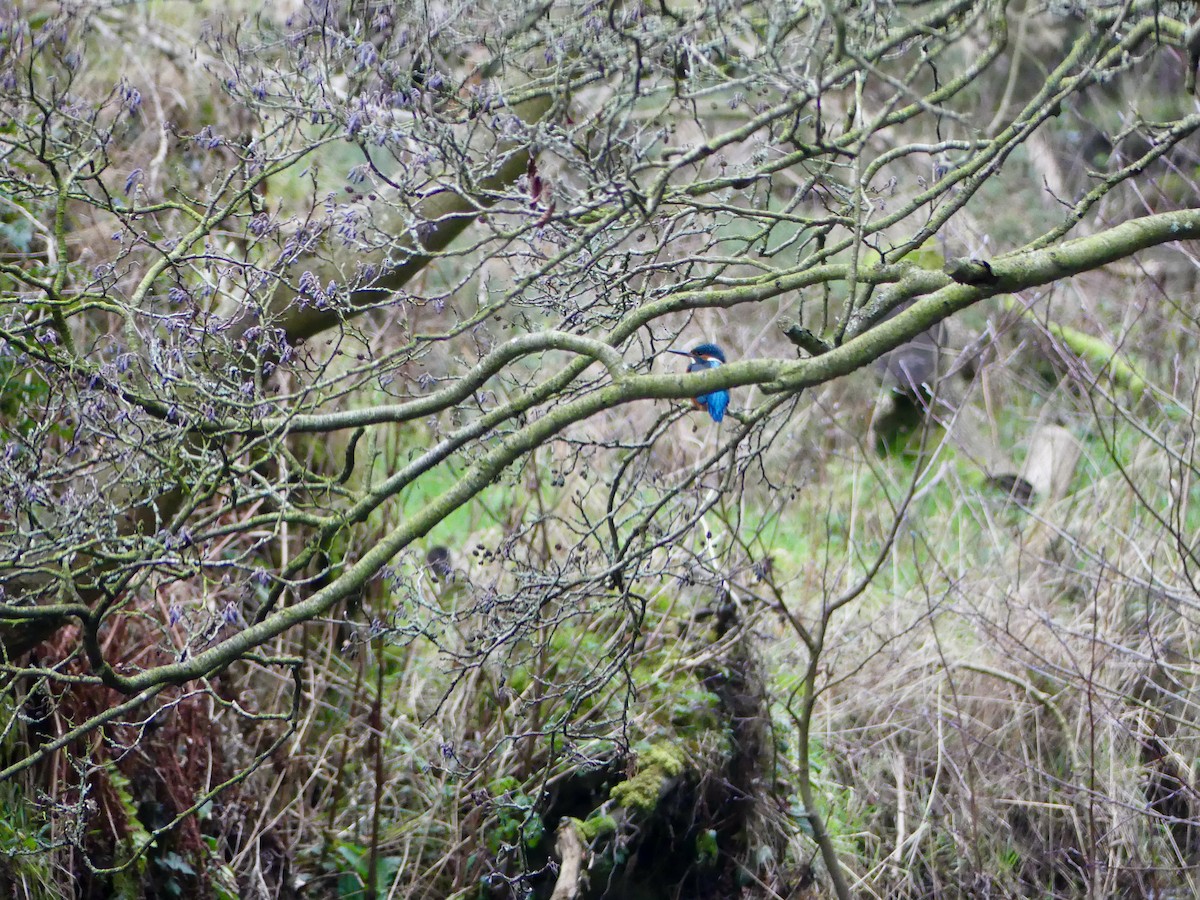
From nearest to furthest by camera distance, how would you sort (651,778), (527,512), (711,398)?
(711,398)
(651,778)
(527,512)

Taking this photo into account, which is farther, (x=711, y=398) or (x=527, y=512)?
(x=527, y=512)

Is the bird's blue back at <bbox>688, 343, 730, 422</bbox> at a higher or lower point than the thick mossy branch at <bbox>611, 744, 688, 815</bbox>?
higher

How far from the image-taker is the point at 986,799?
15.9 feet

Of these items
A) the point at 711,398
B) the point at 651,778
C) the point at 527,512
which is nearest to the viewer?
the point at 711,398

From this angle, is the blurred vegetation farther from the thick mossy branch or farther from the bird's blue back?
the bird's blue back

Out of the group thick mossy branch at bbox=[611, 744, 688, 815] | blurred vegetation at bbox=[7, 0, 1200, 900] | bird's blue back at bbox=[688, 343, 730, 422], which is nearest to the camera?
blurred vegetation at bbox=[7, 0, 1200, 900]

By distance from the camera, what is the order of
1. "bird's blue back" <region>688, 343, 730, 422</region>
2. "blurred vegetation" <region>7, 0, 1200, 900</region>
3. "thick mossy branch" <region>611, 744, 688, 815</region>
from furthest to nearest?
"thick mossy branch" <region>611, 744, 688, 815</region> < "bird's blue back" <region>688, 343, 730, 422</region> < "blurred vegetation" <region>7, 0, 1200, 900</region>

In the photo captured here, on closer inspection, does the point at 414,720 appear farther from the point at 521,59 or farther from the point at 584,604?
the point at 521,59

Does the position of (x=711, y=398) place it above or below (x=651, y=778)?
above

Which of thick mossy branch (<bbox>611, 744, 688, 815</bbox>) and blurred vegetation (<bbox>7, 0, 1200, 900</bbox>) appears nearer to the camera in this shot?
blurred vegetation (<bbox>7, 0, 1200, 900</bbox>)

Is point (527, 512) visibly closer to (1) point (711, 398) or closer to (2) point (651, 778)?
(2) point (651, 778)

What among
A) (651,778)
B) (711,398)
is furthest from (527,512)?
(711,398)

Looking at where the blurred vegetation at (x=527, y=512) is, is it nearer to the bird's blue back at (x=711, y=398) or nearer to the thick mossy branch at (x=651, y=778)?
the thick mossy branch at (x=651, y=778)

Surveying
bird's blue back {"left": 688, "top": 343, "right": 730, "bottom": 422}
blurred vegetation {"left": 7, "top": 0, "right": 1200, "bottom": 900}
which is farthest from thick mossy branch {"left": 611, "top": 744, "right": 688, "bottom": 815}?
bird's blue back {"left": 688, "top": 343, "right": 730, "bottom": 422}
